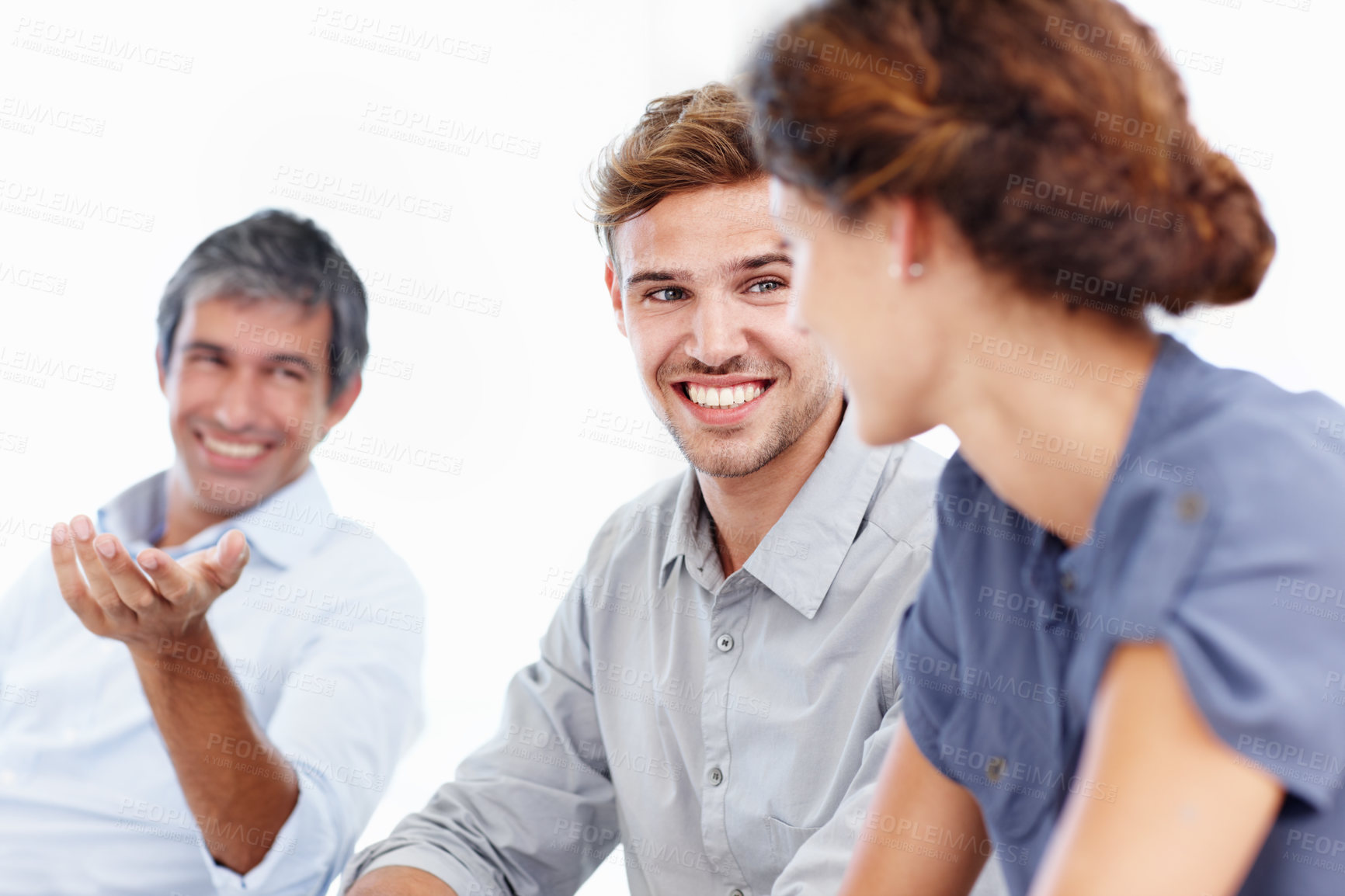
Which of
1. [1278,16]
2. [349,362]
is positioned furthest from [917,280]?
[1278,16]

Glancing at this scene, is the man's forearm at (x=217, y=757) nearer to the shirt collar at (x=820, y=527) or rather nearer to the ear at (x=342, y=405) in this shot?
the ear at (x=342, y=405)

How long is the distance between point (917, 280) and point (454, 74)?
2650 millimetres

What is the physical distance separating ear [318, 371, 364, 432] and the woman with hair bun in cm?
132

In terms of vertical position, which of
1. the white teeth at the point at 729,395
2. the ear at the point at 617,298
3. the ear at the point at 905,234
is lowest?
the white teeth at the point at 729,395

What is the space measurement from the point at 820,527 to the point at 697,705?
299mm

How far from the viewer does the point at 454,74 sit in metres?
3.09

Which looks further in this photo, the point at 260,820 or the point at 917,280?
the point at 260,820

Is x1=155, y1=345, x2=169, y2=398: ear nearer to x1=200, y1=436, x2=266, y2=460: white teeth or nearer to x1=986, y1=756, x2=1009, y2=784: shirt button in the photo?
x1=200, y1=436, x2=266, y2=460: white teeth

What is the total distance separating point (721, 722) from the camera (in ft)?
4.75

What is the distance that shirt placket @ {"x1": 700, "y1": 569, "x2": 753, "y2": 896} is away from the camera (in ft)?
4.68

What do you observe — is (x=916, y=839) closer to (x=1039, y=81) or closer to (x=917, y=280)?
(x=917, y=280)

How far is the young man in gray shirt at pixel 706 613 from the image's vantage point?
1.40 metres

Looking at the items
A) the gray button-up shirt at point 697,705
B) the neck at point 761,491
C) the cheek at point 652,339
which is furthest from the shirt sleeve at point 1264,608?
the cheek at point 652,339

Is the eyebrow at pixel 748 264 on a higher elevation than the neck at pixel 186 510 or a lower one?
higher
